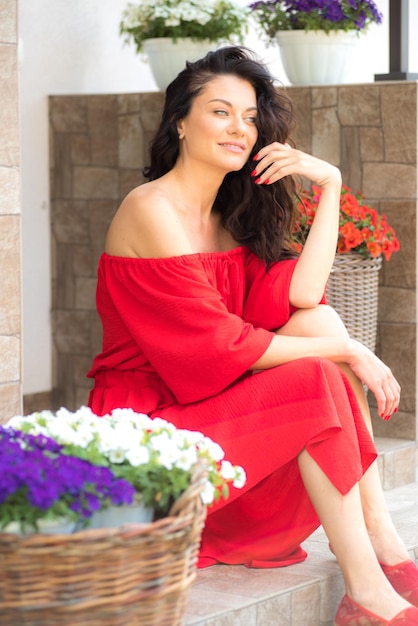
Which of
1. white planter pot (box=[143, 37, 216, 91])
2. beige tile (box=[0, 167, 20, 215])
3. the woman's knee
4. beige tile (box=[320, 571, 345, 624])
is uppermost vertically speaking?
white planter pot (box=[143, 37, 216, 91])

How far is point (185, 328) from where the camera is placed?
265 cm

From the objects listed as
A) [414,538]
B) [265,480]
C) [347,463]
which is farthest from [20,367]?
[414,538]

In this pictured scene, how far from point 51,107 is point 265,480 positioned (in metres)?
2.23

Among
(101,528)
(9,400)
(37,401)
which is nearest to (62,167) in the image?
(37,401)

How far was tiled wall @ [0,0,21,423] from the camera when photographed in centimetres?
285

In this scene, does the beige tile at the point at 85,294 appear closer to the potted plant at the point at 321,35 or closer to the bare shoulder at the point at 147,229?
the potted plant at the point at 321,35

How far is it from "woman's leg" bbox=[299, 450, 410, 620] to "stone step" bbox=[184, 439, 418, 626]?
0.57 feet

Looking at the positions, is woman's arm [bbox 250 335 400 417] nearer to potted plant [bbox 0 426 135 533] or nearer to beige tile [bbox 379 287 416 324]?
potted plant [bbox 0 426 135 533]

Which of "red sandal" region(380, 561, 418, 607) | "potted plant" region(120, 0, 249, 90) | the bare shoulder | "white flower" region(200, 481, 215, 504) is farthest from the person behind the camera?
"potted plant" region(120, 0, 249, 90)

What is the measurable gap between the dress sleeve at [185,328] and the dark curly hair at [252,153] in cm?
30

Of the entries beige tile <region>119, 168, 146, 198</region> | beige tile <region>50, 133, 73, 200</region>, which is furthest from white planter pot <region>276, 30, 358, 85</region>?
beige tile <region>50, 133, 73, 200</region>

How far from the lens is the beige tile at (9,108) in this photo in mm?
2848

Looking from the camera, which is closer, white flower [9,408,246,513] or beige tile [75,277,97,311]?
white flower [9,408,246,513]

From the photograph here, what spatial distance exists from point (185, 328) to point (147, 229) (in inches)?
10.0
